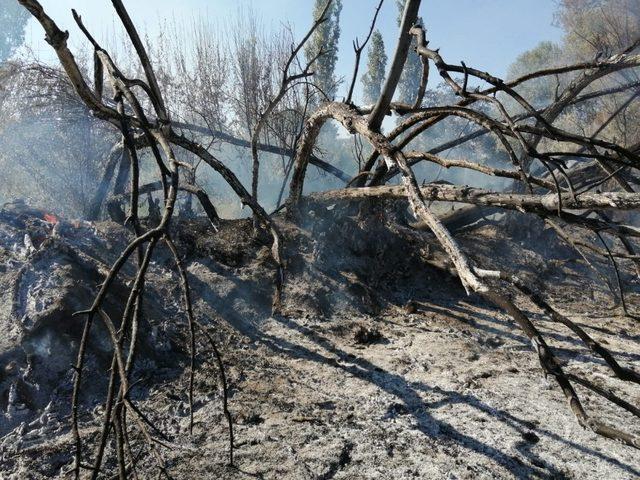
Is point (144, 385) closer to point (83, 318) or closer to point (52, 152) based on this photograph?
point (83, 318)

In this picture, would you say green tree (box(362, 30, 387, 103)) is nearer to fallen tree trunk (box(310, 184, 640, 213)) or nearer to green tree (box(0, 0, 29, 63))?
green tree (box(0, 0, 29, 63))

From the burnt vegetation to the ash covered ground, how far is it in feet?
0.13

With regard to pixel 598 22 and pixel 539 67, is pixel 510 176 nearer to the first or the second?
pixel 598 22

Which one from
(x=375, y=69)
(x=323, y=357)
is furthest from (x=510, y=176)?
(x=375, y=69)

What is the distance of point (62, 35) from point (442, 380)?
9.67 ft

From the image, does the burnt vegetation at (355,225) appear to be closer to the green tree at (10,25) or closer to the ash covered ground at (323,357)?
the ash covered ground at (323,357)

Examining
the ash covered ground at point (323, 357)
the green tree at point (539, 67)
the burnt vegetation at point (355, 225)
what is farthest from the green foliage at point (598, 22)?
the ash covered ground at point (323, 357)

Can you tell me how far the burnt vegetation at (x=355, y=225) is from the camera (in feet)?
4.27

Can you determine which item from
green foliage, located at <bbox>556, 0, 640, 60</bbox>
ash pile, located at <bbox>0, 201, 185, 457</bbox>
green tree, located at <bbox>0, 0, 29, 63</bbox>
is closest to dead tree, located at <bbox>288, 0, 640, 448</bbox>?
ash pile, located at <bbox>0, 201, 185, 457</bbox>

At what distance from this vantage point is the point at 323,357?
11.5 ft

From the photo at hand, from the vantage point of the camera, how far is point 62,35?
4.61 feet

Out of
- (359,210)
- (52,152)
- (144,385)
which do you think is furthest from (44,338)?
(52,152)

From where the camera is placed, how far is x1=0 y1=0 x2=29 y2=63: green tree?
20625mm

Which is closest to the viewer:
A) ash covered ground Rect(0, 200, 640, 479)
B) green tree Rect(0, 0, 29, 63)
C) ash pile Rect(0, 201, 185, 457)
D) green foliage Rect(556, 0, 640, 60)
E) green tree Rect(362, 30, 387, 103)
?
ash covered ground Rect(0, 200, 640, 479)
